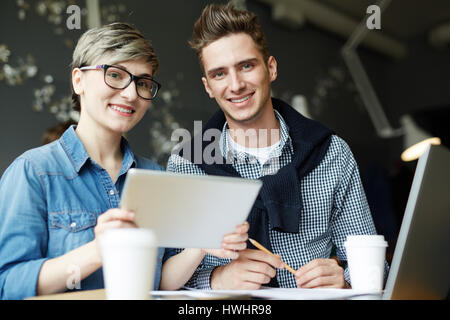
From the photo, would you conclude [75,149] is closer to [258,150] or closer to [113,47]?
[113,47]

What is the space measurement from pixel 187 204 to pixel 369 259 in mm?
489

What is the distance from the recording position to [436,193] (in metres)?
1.09

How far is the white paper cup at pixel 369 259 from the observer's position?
1.17m

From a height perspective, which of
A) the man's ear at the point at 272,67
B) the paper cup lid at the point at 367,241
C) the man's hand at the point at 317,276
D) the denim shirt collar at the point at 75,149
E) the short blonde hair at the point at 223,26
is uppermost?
the short blonde hair at the point at 223,26

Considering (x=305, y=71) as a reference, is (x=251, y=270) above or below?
below

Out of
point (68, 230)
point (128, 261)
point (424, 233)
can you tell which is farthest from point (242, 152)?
point (128, 261)

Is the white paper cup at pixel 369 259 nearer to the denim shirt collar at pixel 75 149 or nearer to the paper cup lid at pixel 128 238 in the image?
the paper cup lid at pixel 128 238

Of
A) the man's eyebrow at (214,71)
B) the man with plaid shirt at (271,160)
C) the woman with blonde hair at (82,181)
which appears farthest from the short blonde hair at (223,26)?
the woman with blonde hair at (82,181)

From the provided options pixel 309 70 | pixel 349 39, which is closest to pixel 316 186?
pixel 309 70

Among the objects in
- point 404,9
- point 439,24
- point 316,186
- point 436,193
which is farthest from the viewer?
point 439,24

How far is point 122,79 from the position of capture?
4.68 ft

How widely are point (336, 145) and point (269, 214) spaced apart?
43 centimetres

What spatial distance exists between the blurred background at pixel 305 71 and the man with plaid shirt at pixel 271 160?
2.86 ft

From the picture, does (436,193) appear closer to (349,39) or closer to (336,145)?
(336,145)
